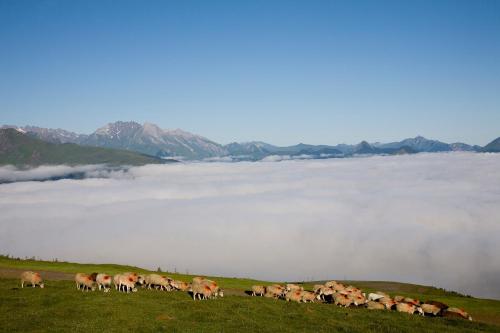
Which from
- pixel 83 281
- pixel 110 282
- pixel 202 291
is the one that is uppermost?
pixel 83 281

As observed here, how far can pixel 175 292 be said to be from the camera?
3766cm

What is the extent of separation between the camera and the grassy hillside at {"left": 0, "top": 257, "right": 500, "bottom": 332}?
25794 mm

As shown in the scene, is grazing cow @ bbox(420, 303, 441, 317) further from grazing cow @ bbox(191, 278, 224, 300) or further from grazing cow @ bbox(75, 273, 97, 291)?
grazing cow @ bbox(75, 273, 97, 291)

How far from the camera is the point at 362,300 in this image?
122ft

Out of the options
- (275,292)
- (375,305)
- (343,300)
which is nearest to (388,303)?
(375,305)

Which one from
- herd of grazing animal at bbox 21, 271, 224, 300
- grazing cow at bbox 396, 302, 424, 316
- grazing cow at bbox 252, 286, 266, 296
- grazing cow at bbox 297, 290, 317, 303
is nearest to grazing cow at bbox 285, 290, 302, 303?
grazing cow at bbox 297, 290, 317, 303

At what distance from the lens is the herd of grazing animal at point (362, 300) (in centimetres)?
3487

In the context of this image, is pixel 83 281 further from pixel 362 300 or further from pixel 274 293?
pixel 362 300

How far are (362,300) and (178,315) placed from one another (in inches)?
697

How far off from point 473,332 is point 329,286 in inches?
749

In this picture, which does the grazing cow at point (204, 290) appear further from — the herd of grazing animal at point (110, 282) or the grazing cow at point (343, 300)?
the grazing cow at point (343, 300)

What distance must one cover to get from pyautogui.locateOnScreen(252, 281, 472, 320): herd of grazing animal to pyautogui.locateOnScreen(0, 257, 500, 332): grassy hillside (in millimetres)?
2646

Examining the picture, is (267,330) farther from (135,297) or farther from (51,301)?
(51,301)

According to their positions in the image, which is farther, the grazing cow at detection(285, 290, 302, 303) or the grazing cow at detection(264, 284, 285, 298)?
the grazing cow at detection(264, 284, 285, 298)
